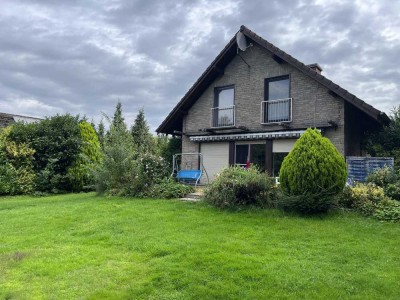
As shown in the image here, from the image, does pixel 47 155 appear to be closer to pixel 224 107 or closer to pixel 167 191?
pixel 167 191

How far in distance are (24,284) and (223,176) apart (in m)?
6.74

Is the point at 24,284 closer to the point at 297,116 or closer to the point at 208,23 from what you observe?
the point at 208,23

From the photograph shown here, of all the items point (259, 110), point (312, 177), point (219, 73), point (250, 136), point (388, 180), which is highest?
point (219, 73)

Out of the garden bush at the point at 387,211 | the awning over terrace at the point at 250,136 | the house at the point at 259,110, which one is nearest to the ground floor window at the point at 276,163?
the house at the point at 259,110

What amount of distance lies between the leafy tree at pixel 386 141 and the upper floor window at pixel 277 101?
419 centimetres

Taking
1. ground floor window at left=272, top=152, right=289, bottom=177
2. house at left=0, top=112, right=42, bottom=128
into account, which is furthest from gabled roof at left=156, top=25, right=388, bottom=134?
house at left=0, top=112, right=42, bottom=128

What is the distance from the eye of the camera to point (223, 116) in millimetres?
19656

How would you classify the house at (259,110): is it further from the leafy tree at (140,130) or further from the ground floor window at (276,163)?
the leafy tree at (140,130)

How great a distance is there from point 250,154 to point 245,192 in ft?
27.5

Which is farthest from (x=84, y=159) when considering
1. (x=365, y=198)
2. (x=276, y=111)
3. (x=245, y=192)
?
(x=365, y=198)

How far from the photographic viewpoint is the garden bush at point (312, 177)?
357 inches

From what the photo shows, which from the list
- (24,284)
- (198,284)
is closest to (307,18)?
(198,284)

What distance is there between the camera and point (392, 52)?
16.0 meters

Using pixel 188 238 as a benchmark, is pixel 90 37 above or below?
above
